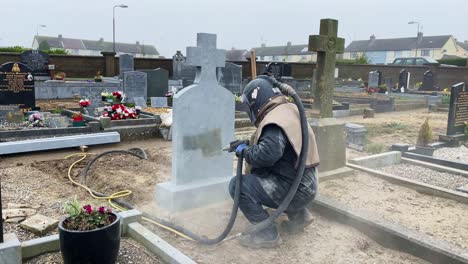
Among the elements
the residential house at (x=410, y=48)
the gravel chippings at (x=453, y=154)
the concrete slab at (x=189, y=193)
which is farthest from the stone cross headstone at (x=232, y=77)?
the residential house at (x=410, y=48)

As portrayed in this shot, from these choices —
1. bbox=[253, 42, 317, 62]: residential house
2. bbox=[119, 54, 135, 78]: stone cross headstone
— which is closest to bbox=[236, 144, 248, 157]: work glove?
bbox=[119, 54, 135, 78]: stone cross headstone

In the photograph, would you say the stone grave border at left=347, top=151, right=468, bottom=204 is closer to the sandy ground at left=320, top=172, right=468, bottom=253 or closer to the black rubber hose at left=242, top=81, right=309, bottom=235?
the sandy ground at left=320, top=172, right=468, bottom=253

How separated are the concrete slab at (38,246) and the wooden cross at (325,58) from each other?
4066 millimetres

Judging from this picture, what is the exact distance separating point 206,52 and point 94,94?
10700mm

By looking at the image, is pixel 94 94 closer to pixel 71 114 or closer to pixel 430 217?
pixel 71 114

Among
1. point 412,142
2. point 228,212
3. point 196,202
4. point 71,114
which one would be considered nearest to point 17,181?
point 196,202

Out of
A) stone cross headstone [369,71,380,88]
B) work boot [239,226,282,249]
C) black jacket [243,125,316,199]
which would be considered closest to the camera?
black jacket [243,125,316,199]

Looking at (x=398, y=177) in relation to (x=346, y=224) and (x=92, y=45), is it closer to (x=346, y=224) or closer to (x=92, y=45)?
(x=346, y=224)

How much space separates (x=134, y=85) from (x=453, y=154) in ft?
29.9

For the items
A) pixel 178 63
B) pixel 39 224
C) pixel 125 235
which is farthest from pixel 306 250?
pixel 178 63

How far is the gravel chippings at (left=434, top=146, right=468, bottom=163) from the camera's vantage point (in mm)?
8045

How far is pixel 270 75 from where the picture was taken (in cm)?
407

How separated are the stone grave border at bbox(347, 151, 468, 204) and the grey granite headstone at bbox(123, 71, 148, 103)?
8055 mm

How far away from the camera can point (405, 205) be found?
5.09m
